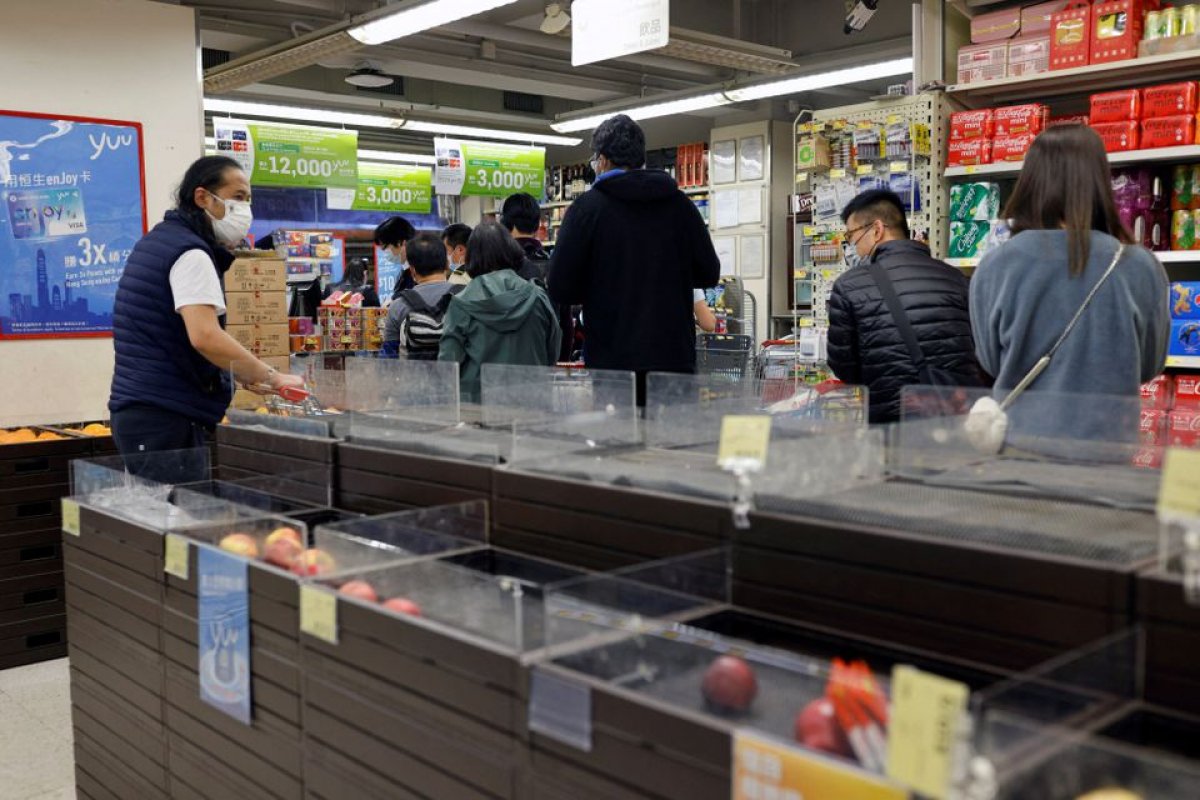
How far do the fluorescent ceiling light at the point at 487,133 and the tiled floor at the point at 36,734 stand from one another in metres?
8.49

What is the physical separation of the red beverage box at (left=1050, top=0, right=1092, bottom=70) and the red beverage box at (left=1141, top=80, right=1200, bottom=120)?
0.28 m

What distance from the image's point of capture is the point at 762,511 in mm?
1713

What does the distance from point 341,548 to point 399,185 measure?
10.5 m

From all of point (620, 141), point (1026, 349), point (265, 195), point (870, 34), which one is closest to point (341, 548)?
point (1026, 349)

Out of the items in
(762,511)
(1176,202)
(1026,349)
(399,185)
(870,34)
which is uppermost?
(870,34)

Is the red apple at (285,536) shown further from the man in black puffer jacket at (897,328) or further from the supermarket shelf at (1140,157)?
the supermarket shelf at (1140,157)

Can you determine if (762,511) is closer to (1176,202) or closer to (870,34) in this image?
(1176,202)

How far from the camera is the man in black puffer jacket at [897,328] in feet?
10.8

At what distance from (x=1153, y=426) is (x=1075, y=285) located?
37 centimetres

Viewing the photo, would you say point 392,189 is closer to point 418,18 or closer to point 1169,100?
point 418,18

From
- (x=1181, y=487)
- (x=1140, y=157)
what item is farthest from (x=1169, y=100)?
(x=1181, y=487)

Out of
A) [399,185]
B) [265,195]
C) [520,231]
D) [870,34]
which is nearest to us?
[520,231]

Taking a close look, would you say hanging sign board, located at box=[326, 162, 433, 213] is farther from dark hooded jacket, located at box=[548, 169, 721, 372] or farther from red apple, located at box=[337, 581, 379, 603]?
red apple, located at box=[337, 581, 379, 603]

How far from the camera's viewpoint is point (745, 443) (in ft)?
5.89
